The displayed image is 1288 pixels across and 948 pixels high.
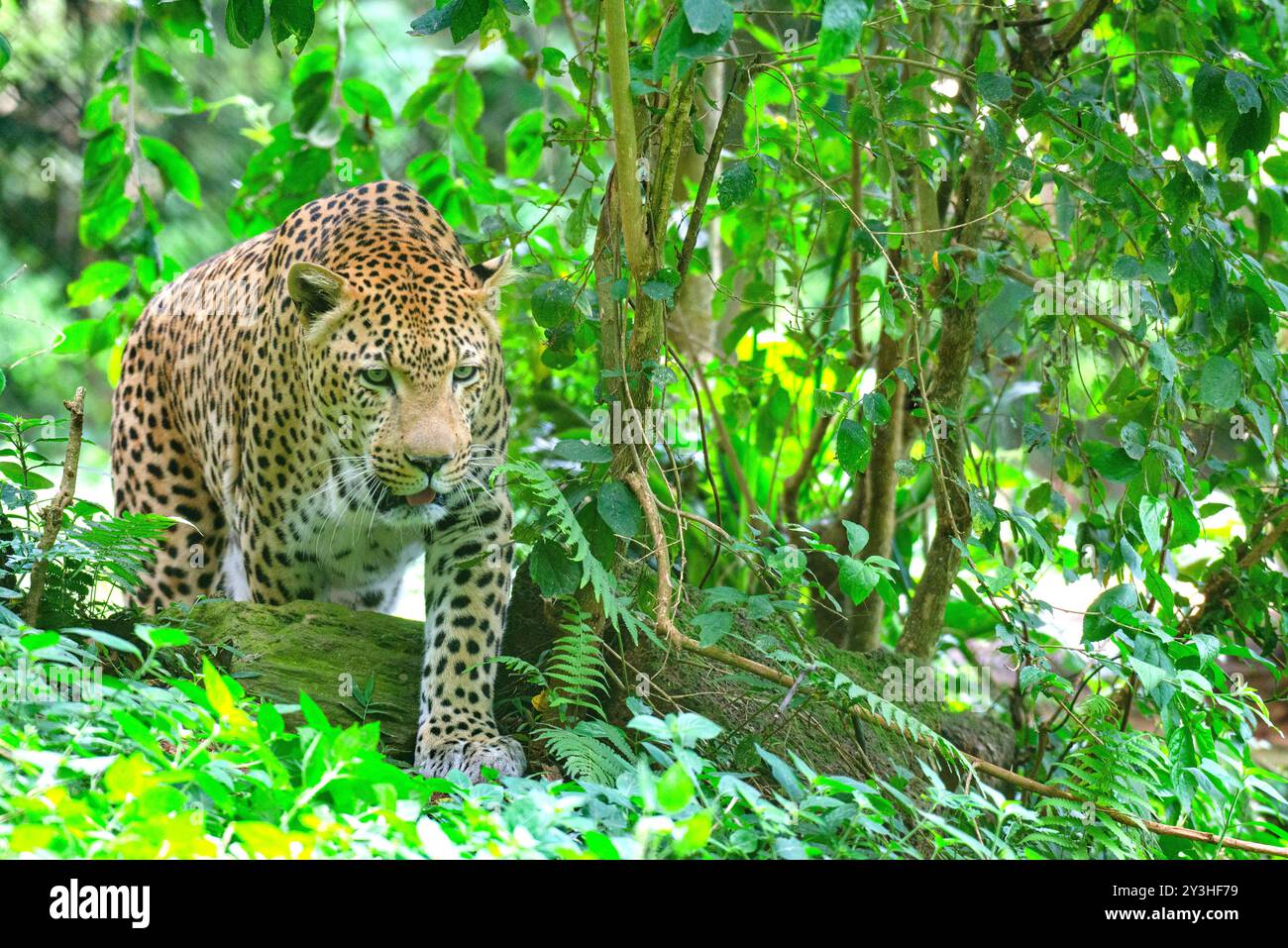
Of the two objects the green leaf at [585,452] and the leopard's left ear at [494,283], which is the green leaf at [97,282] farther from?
the green leaf at [585,452]

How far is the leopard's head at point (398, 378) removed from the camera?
4.41 meters

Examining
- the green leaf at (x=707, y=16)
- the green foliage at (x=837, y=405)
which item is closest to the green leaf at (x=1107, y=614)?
the green foliage at (x=837, y=405)

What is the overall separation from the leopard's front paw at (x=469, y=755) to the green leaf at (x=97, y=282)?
363 centimetres

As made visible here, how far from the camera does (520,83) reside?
15227 millimetres

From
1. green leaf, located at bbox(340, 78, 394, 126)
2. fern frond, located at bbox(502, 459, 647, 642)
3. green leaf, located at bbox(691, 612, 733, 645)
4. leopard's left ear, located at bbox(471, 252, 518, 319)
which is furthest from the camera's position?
green leaf, located at bbox(340, 78, 394, 126)

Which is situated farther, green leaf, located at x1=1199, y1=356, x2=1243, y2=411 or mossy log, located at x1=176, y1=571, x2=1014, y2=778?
mossy log, located at x1=176, y1=571, x2=1014, y2=778

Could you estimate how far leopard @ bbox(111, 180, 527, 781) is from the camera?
14.5 ft

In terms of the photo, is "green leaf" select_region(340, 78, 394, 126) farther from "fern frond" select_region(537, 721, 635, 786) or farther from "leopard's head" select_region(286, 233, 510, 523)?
"fern frond" select_region(537, 721, 635, 786)

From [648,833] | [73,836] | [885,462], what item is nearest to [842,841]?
[648,833]

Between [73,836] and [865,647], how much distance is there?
12.6ft

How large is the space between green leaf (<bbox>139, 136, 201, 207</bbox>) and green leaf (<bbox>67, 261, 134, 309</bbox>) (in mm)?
525

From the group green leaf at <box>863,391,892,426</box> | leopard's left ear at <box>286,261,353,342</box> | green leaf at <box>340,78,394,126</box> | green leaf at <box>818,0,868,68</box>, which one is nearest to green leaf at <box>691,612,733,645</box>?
green leaf at <box>863,391,892,426</box>

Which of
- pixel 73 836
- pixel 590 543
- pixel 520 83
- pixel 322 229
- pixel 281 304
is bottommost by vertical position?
pixel 73 836
